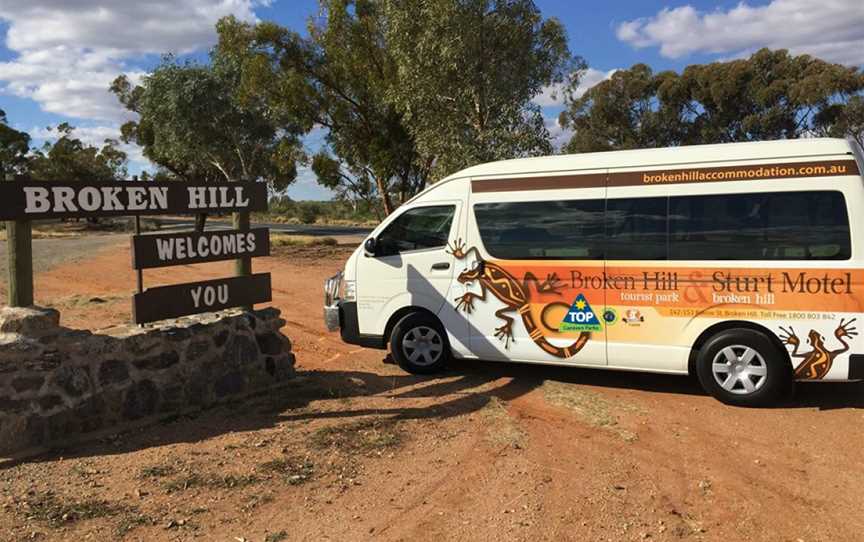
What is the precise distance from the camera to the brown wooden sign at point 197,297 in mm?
6199

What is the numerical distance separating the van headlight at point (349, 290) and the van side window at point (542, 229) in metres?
1.71

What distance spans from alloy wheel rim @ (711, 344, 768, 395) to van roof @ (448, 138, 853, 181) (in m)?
1.79

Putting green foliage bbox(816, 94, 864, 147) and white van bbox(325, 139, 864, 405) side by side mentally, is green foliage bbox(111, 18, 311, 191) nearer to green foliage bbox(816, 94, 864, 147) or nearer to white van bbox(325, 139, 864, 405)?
white van bbox(325, 139, 864, 405)

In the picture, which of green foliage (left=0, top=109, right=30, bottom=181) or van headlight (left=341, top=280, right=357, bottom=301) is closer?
van headlight (left=341, top=280, right=357, bottom=301)

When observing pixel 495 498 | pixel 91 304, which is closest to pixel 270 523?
pixel 495 498

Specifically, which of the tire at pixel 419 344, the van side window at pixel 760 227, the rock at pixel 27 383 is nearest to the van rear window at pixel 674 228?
the van side window at pixel 760 227

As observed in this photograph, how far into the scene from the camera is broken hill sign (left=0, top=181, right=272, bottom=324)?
5.48 metres

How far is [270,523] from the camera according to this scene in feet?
13.6

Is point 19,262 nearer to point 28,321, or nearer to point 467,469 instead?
point 28,321

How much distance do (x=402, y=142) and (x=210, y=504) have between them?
17.0 metres

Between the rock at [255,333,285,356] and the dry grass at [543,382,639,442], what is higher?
the rock at [255,333,285,356]

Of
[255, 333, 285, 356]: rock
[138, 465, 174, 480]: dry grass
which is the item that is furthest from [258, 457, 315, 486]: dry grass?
[255, 333, 285, 356]: rock

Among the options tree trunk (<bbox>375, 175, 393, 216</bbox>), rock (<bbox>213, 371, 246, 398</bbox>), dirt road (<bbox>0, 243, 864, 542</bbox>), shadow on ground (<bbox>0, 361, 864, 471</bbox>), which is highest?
tree trunk (<bbox>375, 175, 393, 216</bbox>)

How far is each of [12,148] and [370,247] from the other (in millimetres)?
52304
